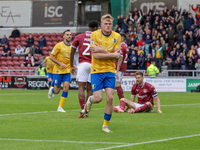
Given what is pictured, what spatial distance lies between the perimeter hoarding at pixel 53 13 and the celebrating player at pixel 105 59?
2765 centimetres

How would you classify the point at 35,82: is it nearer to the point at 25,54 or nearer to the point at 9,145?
the point at 25,54

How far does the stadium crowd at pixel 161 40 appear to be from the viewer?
24688mm

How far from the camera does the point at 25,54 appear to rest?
3133 centimetres

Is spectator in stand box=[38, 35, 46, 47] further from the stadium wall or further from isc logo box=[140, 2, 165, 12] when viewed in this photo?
isc logo box=[140, 2, 165, 12]

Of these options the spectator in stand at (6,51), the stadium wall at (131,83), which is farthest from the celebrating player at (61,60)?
the spectator in stand at (6,51)

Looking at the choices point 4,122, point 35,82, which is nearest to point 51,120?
point 4,122

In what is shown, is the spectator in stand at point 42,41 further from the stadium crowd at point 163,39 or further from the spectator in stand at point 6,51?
the stadium crowd at point 163,39

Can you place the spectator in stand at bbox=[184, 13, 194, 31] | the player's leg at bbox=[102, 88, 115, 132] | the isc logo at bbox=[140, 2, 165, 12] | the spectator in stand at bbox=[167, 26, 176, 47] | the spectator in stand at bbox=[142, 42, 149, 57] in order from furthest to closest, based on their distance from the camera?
the isc logo at bbox=[140, 2, 165, 12]
the spectator in stand at bbox=[184, 13, 194, 31]
the spectator in stand at bbox=[167, 26, 176, 47]
the spectator in stand at bbox=[142, 42, 149, 57]
the player's leg at bbox=[102, 88, 115, 132]

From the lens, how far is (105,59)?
704 cm

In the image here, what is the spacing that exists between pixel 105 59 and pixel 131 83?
58.4 ft

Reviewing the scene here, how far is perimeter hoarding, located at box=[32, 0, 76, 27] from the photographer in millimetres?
34250

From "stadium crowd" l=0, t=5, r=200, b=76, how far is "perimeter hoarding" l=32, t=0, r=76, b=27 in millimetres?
5971

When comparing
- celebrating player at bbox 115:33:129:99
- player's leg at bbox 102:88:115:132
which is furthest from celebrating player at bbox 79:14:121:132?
celebrating player at bbox 115:33:129:99

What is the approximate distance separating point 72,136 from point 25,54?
25860 mm
